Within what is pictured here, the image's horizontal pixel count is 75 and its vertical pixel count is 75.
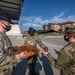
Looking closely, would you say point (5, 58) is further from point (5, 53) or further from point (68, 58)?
point (68, 58)

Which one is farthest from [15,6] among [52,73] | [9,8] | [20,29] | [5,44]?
[5,44]

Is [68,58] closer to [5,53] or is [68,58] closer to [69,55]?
[69,55]

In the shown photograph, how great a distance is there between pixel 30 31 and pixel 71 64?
9.35 ft

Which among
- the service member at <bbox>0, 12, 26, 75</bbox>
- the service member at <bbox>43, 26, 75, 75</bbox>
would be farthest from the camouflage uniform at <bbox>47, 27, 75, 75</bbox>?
the service member at <bbox>0, 12, 26, 75</bbox>

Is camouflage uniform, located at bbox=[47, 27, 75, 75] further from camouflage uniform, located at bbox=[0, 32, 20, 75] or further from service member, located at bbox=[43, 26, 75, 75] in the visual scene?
camouflage uniform, located at bbox=[0, 32, 20, 75]

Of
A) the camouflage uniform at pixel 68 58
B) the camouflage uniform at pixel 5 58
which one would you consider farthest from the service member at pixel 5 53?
the camouflage uniform at pixel 68 58

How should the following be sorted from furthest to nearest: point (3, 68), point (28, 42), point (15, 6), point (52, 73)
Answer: point (15, 6)
point (52, 73)
point (28, 42)
point (3, 68)

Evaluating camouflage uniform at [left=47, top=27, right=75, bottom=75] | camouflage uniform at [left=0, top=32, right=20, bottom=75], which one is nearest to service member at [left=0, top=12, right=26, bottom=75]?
camouflage uniform at [left=0, top=32, right=20, bottom=75]

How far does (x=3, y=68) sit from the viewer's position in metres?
2.35

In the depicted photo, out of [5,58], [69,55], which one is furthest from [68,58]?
[5,58]

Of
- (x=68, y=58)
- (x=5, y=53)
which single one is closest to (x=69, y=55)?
(x=68, y=58)

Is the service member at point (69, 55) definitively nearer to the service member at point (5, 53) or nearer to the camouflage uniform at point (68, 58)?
the camouflage uniform at point (68, 58)

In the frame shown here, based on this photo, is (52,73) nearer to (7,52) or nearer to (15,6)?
(7,52)

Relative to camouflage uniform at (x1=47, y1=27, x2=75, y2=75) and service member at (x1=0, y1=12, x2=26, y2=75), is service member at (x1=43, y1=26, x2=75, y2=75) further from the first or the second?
service member at (x1=0, y1=12, x2=26, y2=75)
